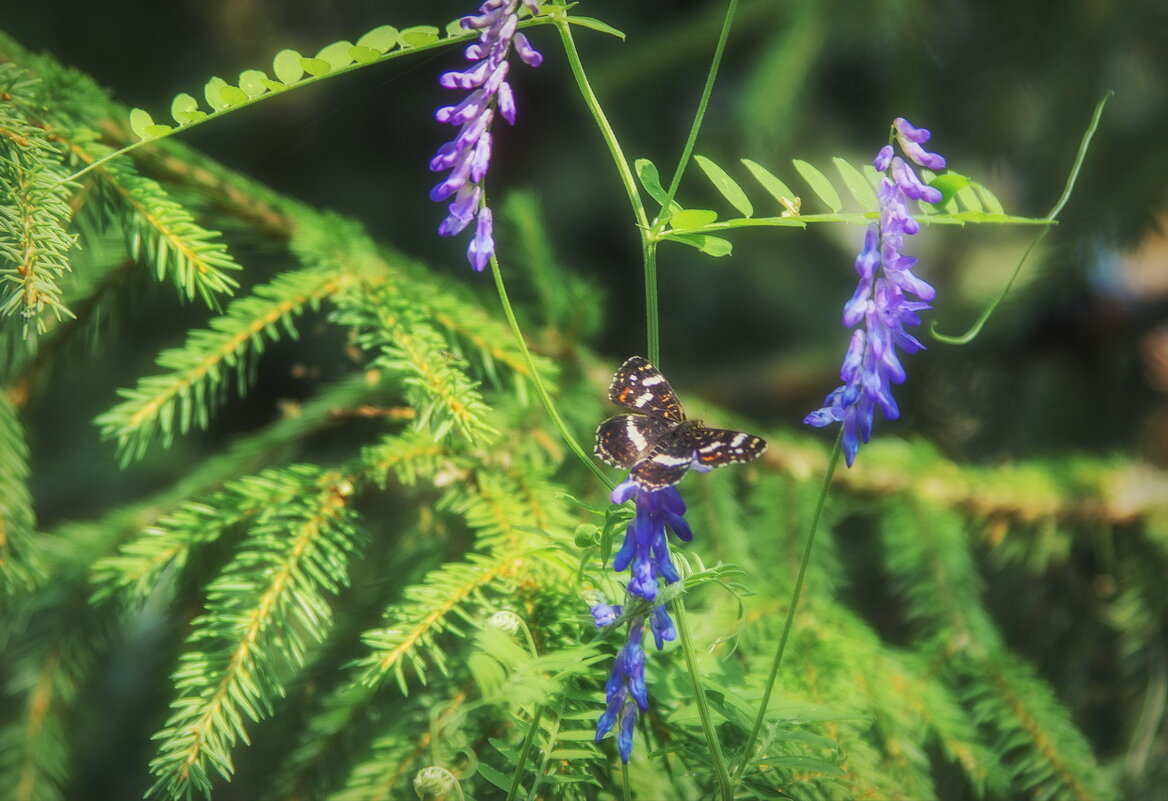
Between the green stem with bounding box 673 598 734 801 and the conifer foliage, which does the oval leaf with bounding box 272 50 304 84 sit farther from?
A: the green stem with bounding box 673 598 734 801

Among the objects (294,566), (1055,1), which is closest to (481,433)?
(294,566)

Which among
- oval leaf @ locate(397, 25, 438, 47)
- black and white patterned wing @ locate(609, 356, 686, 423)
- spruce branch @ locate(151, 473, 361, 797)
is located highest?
oval leaf @ locate(397, 25, 438, 47)

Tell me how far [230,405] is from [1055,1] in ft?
8.24

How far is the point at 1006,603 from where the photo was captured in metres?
2.09

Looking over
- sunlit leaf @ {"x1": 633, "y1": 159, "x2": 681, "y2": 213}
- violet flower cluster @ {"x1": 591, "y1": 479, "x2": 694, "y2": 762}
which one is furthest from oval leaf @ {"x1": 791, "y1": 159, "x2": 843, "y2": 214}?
violet flower cluster @ {"x1": 591, "y1": 479, "x2": 694, "y2": 762}

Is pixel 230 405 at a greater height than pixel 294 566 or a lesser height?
greater

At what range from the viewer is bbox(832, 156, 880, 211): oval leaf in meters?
0.93

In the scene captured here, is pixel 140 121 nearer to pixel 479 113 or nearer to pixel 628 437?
pixel 479 113

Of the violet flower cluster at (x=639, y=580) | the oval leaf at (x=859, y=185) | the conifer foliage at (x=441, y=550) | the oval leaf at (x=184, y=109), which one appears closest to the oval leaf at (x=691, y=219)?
the conifer foliage at (x=441, y=550)

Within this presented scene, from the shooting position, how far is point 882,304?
2.76 feet

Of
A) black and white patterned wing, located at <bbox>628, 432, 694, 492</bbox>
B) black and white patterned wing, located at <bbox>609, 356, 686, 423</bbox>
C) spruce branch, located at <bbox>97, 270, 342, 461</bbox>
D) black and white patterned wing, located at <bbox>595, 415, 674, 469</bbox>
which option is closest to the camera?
black and white patterned wing, located at <bbox>628, 432, 694, 492</bbox>

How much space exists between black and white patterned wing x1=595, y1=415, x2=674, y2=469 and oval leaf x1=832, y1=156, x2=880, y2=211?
0.93ft

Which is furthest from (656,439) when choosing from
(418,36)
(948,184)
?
(418,36)

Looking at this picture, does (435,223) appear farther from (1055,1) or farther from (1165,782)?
(1165,782)
